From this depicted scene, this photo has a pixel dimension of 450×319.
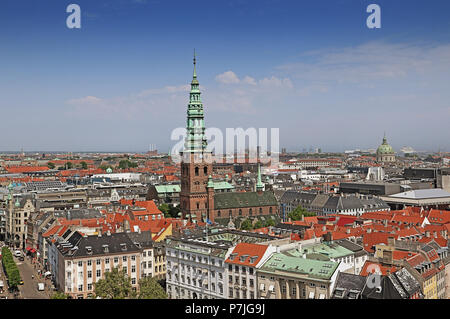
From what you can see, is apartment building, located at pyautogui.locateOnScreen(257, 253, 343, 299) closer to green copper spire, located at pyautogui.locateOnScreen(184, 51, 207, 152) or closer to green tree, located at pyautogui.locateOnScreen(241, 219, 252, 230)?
green tree, located at pyautogui.locateOnScreen(241, 219, 252, 230)

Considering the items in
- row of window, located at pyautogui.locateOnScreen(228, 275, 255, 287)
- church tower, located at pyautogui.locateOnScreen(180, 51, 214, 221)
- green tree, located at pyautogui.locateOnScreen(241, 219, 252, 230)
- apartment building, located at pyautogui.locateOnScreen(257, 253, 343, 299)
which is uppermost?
church tower, located at pyautogui.locateOnScreen(180, 51, 214, 221)

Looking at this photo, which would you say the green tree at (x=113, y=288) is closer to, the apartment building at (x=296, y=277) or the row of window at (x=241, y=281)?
the row of window at (x=241, y=281)

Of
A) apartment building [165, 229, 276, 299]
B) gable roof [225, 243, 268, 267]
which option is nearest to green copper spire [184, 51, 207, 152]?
apartment building [165, 229, 276, 299]

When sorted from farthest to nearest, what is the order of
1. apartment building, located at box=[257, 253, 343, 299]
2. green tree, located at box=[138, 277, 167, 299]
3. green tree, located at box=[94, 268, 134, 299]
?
green tree, located at box=[94, 268, 134, 299]
green tree, located at box=[138, 277, 167, 299]
apartment building, located at box=[257, 253, 343, 299]

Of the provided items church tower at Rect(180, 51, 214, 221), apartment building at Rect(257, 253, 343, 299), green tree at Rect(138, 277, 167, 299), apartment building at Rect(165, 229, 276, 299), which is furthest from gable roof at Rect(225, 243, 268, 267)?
church tower at Rect(180, 51, 214, 221)

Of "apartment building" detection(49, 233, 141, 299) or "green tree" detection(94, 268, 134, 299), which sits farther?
"apartment building" detection(49, 233, 141, 299)

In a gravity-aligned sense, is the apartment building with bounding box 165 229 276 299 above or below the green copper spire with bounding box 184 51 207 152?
below

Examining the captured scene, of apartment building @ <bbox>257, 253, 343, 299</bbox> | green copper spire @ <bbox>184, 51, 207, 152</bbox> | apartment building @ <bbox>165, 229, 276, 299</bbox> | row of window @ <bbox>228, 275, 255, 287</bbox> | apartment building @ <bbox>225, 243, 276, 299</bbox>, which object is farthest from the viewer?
green copper spire @ <bbox>184, 51, 207, 152</bbox>

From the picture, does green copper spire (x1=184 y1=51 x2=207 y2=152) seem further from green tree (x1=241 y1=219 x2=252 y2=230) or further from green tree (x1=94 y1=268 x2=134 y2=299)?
green tree (x1=94 y1=268 x2=134 y2=299)
